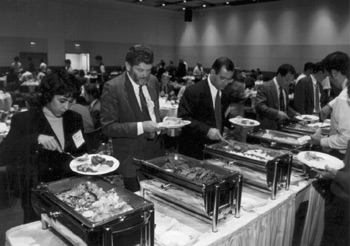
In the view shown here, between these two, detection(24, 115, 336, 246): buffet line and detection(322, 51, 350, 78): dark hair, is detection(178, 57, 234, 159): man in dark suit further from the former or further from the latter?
detection(322, 51, 350, 78): dark hair

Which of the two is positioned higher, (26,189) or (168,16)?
(168,16)

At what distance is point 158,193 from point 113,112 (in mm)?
537

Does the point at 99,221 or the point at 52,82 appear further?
the point at 52,82

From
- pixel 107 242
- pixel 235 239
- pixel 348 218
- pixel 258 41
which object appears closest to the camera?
pixel 107 242

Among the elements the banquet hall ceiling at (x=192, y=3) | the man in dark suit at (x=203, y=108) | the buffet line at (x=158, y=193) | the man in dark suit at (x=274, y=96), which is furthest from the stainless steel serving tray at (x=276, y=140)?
the banquet hall ceiling at (x=192, y=3)

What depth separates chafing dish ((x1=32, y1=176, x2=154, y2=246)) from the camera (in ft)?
3.13

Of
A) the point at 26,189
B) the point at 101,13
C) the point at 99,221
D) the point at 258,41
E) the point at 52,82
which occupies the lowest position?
the point at 26,189

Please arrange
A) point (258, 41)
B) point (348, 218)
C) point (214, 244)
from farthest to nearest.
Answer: point (258, 41), point (348, 218), point (214, 244)

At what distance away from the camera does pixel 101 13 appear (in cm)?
1138

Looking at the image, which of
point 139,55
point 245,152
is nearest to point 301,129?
point 245,152

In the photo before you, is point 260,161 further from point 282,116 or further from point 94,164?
point 282,116

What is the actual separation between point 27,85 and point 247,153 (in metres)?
6.33

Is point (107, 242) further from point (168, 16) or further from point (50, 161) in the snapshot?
point (168, 16)

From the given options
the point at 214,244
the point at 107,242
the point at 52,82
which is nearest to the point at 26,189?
the point at 52,82
